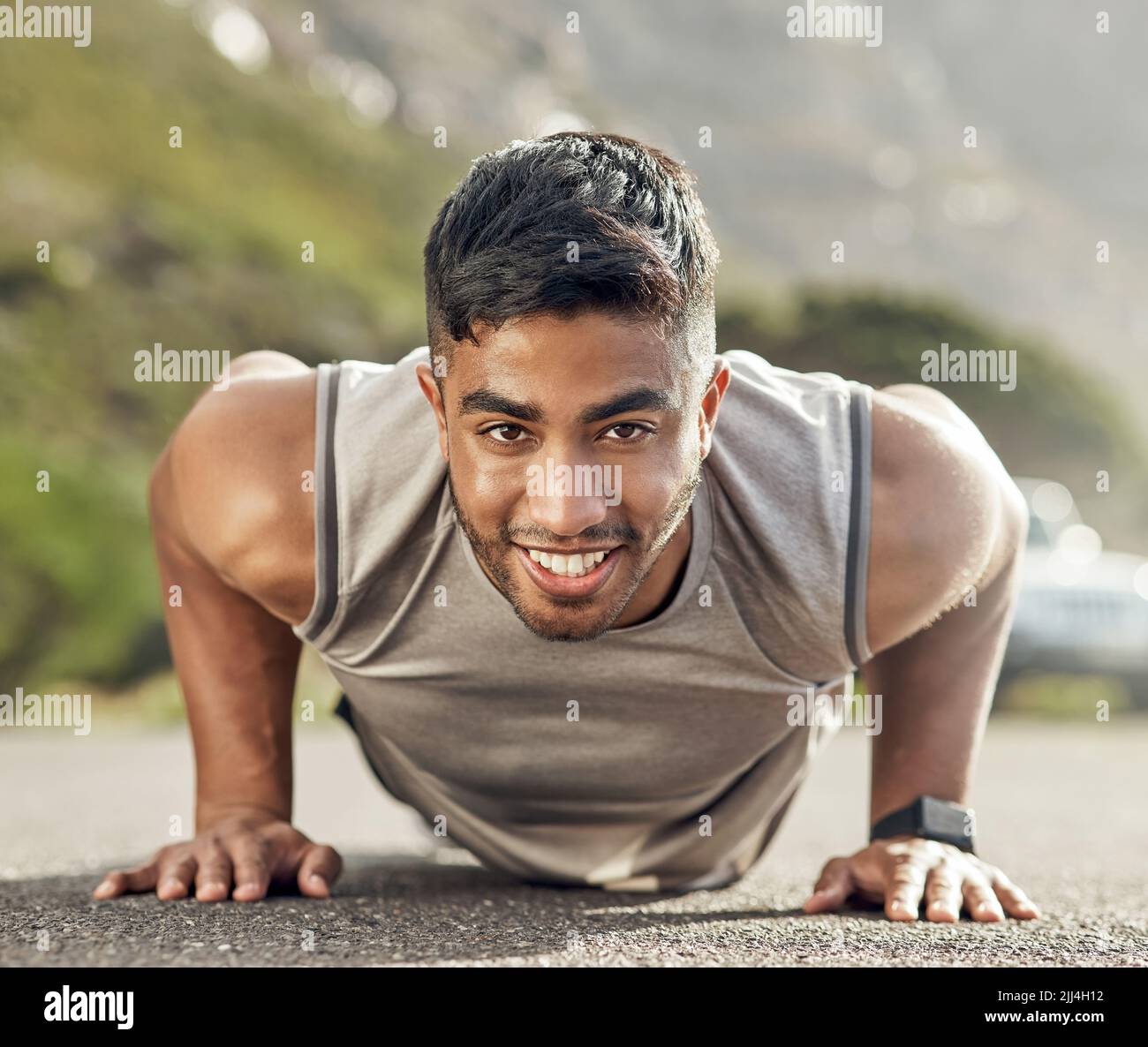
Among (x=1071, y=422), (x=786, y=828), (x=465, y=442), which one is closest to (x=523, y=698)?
(x=465, y=442)

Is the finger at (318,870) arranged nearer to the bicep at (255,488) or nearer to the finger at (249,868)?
the finger at (249,868)

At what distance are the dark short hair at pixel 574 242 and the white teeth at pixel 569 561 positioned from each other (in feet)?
1.10

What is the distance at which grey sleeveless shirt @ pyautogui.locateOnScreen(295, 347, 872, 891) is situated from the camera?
90.7 inches

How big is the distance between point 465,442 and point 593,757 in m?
0.72

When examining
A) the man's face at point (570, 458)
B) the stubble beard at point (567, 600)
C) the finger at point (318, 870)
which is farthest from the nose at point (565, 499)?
the finger at point (318, 870)

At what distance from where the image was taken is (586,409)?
1.93m

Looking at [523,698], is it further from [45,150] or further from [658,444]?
[45,150]

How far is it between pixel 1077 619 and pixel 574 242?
8327 mm

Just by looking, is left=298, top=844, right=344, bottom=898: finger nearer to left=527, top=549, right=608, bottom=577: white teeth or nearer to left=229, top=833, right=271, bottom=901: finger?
left=229, top=833, right=271, bottom=901: finger

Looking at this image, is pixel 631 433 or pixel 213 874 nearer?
pixel 631 433

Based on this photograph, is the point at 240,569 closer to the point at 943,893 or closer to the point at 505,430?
the point at 505,430

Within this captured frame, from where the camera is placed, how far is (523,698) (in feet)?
7.90

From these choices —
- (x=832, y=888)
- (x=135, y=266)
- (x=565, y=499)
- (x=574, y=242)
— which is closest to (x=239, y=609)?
(x=565, y=499)

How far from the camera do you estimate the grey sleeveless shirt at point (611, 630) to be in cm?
230
